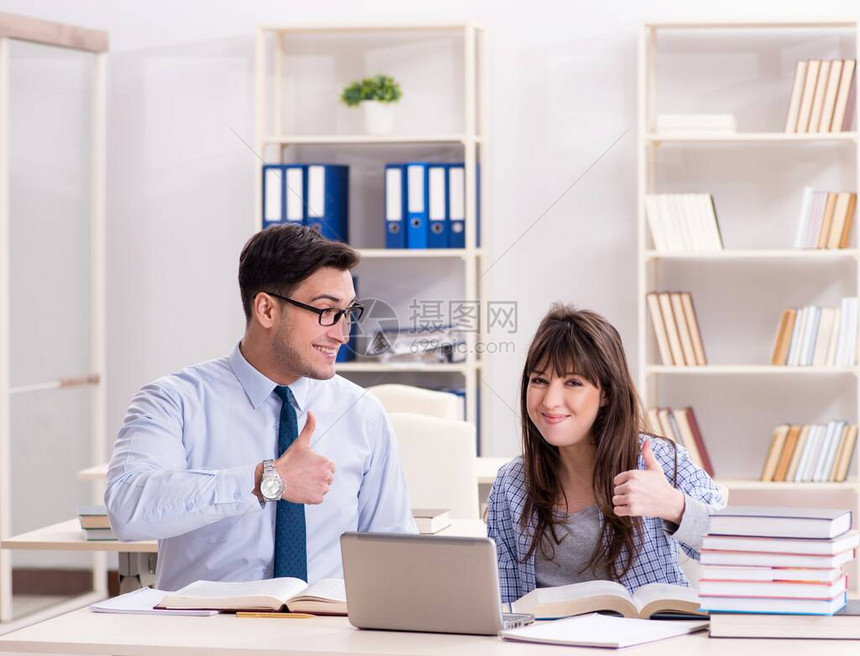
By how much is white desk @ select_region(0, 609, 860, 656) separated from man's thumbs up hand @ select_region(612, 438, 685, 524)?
0.83 ft

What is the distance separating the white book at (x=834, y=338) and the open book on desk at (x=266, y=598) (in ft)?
8.69

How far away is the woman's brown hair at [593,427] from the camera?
1.83 meters

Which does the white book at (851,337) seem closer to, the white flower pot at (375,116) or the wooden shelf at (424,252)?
the wooden shelf at (424,252)

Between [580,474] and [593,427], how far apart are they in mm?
79

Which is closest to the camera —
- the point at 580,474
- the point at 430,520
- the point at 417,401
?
the point at 580,474

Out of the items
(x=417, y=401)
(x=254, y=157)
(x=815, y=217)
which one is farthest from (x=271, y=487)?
(x=254, y=157)

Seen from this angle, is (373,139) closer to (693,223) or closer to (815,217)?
(693,223)

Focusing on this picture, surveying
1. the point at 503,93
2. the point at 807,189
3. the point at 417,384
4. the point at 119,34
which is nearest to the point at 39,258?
the point at 119,34

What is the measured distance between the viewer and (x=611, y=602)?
4.88 ft

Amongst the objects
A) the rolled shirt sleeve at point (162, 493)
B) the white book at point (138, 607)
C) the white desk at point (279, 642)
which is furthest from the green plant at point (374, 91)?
the white desk at point (279, 642)

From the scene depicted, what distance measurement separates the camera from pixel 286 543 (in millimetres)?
1913

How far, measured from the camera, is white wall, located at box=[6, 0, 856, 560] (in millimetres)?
4195

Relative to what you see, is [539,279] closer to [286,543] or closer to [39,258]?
[39,258]

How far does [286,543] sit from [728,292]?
2621mm
